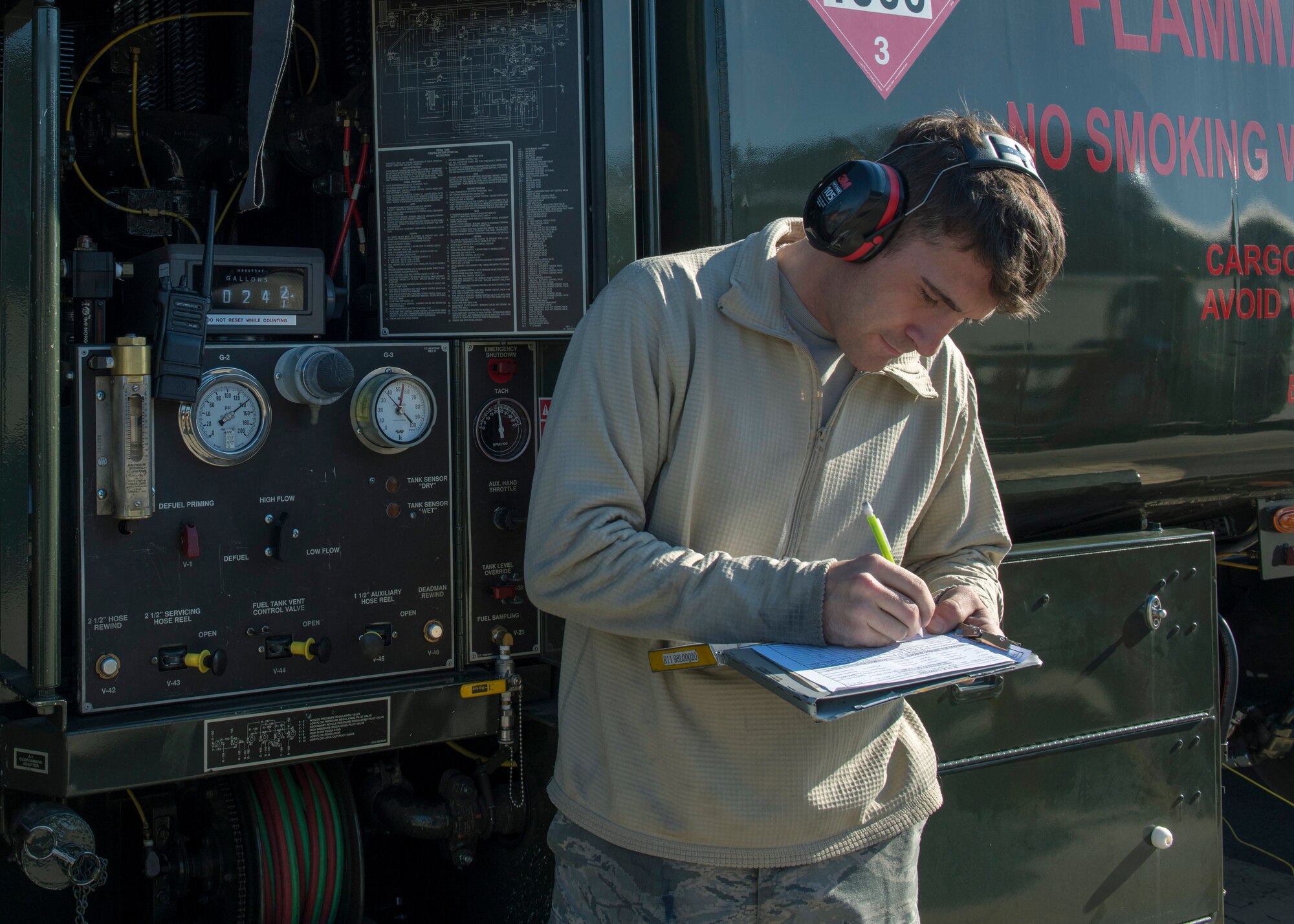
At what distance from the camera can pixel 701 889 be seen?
1652 millimetres

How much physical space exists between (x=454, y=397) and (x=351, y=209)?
480 mm

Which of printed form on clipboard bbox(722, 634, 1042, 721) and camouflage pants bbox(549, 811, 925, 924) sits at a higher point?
printed form on clipboard bbox(722, 634, 1042, 721)

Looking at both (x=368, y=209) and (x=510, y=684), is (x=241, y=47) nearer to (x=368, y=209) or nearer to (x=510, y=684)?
(x=368, y=209)

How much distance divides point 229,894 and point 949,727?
4.71 ft

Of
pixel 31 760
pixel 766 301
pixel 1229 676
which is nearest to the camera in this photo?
pixel 766 301

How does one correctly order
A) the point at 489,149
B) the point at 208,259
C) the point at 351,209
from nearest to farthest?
the point at 208,259 < the point at 489,149 < the point at 351,209

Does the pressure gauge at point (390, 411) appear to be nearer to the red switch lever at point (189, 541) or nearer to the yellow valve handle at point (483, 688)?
the red switch lever at point (189, 541)

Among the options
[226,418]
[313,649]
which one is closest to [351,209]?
[226,418]

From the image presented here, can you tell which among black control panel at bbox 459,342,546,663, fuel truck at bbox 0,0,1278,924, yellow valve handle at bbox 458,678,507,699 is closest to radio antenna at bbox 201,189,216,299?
fuel truck at bbox 0,0,1278,924

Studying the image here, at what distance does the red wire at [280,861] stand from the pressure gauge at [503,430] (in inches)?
31.3

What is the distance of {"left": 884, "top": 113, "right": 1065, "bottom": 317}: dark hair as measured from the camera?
5.30 feet

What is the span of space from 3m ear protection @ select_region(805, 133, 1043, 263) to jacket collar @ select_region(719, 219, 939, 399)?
0.29 feet

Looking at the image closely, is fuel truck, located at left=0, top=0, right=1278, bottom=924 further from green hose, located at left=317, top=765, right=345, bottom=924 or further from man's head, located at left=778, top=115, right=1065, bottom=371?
man's head, located at left=778, top=115, right=1065, bottom=371

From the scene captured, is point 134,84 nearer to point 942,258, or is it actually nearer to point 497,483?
point 497,483
